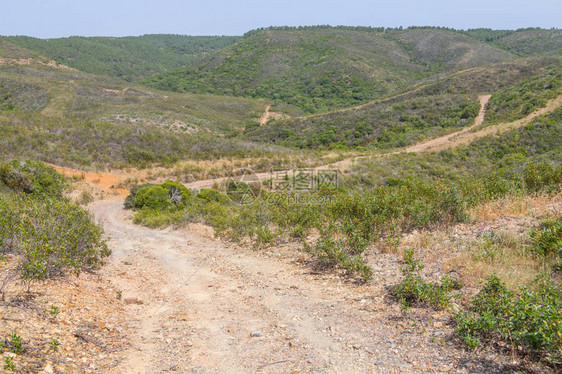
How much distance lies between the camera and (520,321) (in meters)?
2.75

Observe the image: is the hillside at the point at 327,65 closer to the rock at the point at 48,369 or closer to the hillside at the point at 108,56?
the hillside at the point at 108,56

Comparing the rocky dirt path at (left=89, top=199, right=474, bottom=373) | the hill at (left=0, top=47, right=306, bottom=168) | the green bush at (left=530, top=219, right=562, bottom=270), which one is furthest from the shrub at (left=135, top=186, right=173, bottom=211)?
the green bush at (left=530, top=219, right=562, bottom=270)

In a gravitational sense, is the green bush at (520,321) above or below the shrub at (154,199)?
above

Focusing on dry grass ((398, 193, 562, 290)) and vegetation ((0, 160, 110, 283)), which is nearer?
dry grass ((398, 193, 562, 290))

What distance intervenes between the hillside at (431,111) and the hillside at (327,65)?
25.6 meters

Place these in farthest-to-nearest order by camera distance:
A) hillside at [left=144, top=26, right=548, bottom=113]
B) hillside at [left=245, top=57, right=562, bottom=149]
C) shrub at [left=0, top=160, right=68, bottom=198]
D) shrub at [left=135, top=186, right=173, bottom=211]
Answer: hillside at [left=144, top=26, right=548, bottom=113], hillside at [left=245, top=57, right=562, bottom=149], shrub at [left=135, top=186, right=173, bottom=211], shrub at [left=0, top=160, right=68, bottom=198]

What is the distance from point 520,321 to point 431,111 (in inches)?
1641

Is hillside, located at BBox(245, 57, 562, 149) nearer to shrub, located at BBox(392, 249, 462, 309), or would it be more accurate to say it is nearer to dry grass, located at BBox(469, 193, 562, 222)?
dry grass, located at BBox(469, 193, 562, 222)

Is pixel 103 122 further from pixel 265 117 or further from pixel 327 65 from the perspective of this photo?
pixel 327 65

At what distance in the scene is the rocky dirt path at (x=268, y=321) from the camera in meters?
3.14

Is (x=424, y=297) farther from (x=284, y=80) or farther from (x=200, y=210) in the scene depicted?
(x=284, y=80)

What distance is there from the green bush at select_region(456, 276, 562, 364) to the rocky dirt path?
11.1 inches

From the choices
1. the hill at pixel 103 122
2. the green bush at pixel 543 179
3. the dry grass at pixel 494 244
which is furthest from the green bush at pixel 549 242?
the hill at pixel 103 122

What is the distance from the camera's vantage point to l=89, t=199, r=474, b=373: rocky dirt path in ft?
10.3
